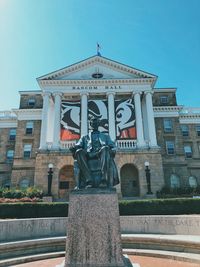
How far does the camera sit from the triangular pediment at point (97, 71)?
30697 mm

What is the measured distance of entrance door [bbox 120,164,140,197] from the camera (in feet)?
88.9

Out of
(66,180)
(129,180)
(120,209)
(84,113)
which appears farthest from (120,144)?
(120,209)

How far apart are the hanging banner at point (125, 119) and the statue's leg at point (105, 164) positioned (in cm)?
2056

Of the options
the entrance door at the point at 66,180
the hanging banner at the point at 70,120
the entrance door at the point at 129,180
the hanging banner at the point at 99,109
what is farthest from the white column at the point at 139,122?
the entrance door at the point at 66,180

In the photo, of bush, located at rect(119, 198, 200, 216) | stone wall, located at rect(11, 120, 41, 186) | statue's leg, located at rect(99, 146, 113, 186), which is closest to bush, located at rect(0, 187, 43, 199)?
stone wall, located at rect(11, 120, 41, 186)

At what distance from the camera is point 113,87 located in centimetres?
2991

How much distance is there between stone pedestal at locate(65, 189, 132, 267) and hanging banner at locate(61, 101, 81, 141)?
21.3 metres

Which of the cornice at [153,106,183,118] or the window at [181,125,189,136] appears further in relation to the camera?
the window at [181,125,189,136]

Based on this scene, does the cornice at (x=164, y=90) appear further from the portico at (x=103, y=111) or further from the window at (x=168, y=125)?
the portico at (x=103, y=111)

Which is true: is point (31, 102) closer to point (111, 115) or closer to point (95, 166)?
point (111, 115)

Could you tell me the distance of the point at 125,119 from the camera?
27.9 meters

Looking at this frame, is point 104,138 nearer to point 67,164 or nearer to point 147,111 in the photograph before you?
point 67,164

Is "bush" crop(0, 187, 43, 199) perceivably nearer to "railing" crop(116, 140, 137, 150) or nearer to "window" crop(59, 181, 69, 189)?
"window" crop(59, 181, 69, 189)

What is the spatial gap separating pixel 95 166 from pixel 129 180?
21.8 metres
